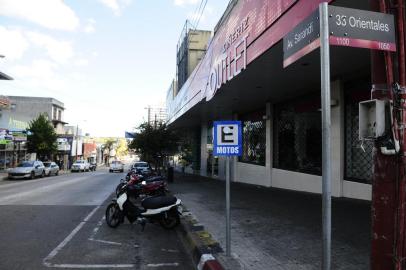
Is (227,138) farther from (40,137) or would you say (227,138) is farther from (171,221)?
(40,137)

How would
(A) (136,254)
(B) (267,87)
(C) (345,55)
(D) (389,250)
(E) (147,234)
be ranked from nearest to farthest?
1. (D) (389,250)
2. (A) (136,254)
3. (E) (147,234)
4. (C) (345,55)
5. (B) (267,87)

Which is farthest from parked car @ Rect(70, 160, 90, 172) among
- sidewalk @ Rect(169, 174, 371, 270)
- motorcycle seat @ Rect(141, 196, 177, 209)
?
motorcycle seat @ Rect(141, 196, 177, 209)

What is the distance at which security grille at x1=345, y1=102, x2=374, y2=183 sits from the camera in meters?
12.4

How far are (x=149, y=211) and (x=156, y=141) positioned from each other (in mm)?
20351

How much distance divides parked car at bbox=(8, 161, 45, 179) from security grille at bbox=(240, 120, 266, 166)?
1874 cm

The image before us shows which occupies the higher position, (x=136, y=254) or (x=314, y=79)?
(x=314, y=79)

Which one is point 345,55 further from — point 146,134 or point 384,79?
point 146,134

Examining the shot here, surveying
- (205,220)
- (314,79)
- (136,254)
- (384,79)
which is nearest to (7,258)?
(136,254)

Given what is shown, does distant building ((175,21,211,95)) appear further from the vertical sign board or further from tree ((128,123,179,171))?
the vertical sign board

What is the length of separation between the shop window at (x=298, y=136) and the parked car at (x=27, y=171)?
22.7 meters

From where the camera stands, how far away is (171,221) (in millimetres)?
10070

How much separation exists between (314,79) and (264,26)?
4411 millimetres

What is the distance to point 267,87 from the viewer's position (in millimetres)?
15547

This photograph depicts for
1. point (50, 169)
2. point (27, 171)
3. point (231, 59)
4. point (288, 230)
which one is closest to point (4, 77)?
point (27, 171)
